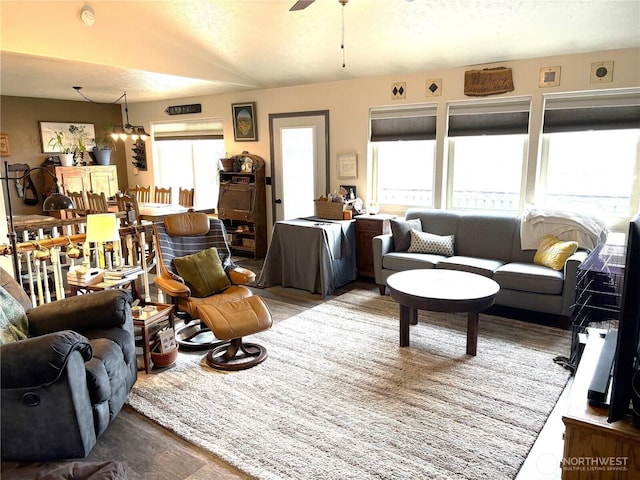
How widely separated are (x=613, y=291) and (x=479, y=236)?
1.57 m

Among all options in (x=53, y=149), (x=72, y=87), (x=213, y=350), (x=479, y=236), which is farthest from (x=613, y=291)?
(x=53, y=149)

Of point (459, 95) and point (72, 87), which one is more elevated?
point (72, 87)

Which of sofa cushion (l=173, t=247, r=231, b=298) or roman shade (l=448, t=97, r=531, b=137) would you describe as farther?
roman shade (l=448, t=97, r=531, b=137)

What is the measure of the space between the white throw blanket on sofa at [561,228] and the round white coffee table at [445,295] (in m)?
1.02

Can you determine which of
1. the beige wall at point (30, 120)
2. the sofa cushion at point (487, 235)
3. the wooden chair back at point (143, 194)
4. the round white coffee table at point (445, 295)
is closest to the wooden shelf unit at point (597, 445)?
the round white coffee table at point (445, 295)

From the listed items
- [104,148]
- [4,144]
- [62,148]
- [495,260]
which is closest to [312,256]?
[495,260]

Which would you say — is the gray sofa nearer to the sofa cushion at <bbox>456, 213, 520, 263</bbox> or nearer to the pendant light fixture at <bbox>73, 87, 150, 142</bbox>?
the sofa cushion at <bbox>456, 213, 520, 263</bbox>

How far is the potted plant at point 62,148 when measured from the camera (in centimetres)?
705

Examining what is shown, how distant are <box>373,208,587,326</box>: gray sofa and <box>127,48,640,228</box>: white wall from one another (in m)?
0.62

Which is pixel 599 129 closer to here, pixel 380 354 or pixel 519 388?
pixel 519 388

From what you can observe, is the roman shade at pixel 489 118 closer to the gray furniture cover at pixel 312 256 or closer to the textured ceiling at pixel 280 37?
the textured ceiling at pixel 280 37

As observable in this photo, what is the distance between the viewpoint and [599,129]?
13.6 ft

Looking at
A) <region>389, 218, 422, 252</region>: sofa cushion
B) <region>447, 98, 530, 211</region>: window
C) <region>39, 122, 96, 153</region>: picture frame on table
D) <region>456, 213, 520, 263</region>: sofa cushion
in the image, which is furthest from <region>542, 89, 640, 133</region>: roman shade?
<region>39, 122, 96, 153</region>: picture frame on table

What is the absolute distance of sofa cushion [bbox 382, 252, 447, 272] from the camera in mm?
4441
